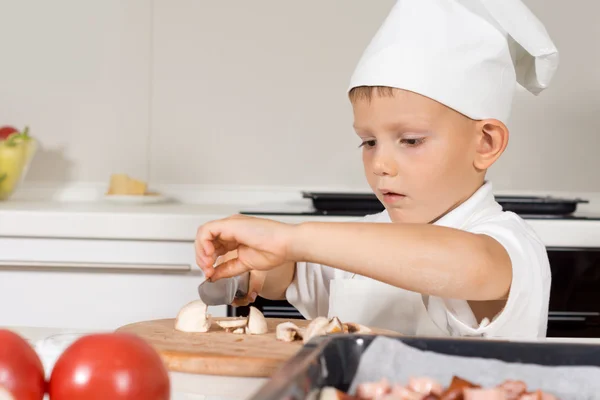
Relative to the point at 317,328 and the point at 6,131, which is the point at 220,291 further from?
the point at 6,131

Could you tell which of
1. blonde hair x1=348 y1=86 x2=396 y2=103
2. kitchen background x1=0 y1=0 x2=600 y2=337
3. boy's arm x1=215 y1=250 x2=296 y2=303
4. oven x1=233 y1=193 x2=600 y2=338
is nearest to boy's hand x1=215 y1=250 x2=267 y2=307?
boy's arm x1=215 y1=250 x2=296 y2=303

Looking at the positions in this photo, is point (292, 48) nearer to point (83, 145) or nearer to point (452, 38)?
point (83, 145)

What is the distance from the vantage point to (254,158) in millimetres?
2213

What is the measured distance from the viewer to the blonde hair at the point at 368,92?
1.03 m

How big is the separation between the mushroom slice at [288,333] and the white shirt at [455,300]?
8.5 inches

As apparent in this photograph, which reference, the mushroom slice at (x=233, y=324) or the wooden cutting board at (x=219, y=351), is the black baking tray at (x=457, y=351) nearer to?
the wooden cutting board at (x=219, y=351)

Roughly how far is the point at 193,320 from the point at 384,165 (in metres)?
0.33

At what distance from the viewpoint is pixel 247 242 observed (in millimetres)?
768

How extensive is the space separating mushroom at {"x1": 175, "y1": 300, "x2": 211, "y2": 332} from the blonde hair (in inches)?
14.7

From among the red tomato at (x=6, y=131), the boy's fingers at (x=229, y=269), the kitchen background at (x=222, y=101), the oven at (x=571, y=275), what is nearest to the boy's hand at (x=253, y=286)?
the boy's fingers at (x=229, y=269)

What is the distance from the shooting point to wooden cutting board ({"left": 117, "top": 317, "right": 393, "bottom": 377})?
70 cm

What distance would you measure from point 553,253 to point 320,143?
77cm

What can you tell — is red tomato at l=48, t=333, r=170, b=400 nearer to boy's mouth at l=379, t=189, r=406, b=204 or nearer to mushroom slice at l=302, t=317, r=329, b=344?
mushroom slice at l=302, t=317, r=329, b=344

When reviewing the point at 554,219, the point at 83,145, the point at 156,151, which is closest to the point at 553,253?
the point at 554,219
